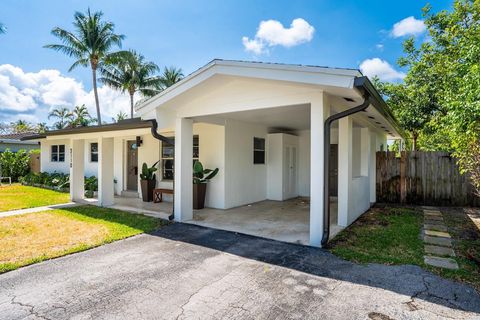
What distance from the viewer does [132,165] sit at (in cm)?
1202

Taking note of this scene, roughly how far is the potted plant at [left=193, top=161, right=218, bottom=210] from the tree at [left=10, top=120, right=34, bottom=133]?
41151 mm

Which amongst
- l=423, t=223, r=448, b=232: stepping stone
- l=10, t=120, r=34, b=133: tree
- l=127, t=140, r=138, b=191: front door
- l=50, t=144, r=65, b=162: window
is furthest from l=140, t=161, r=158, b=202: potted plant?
l=10, t=120, r=34, b=133: tree

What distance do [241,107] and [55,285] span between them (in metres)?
4.50

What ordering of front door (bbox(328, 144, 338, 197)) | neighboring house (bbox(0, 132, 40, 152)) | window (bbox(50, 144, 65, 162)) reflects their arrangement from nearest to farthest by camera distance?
1. front door (bbox(328, 144, 338, 197))
2. window (bbox(50, 144, 65, 162))
3. neighboring house (bbox(0, 132, 40, 152))

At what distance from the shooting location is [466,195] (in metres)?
9.69

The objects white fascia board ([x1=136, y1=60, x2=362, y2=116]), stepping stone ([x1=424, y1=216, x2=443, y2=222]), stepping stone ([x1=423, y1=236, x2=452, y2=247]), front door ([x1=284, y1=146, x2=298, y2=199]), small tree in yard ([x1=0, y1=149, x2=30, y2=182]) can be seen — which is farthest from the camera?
small tree in yard ([x1=0, y1=149, x2=30, y2=182])

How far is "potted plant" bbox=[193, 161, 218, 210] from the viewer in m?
8.70

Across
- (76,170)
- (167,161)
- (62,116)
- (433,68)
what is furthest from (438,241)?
(62,116)

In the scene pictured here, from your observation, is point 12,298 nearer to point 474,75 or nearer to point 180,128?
point 180,128

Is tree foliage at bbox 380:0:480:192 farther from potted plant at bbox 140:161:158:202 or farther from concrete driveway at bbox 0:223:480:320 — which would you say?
potted plant at bbox 140:161:158:202

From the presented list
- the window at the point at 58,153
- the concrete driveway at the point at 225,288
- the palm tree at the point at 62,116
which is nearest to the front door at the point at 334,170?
the concrete driveway at the point at 225,288

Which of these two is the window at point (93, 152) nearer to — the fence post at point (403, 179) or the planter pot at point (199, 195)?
the planter pot at point (199, 195)

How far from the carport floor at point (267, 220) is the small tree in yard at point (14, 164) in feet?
51.9

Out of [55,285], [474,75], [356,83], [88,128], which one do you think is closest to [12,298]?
[55,285]
